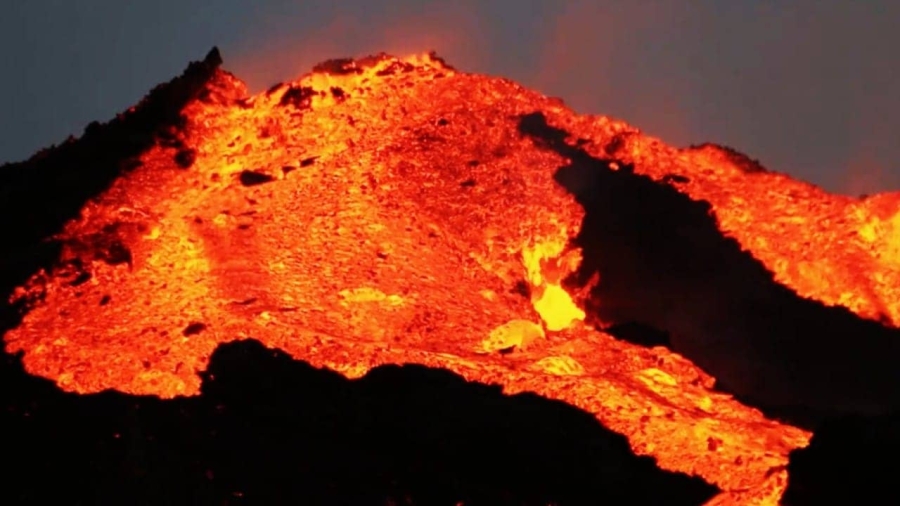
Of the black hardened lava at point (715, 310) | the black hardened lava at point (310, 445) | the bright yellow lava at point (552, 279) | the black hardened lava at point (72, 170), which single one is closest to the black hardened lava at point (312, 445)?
the black hardened lava at point (310, 445)

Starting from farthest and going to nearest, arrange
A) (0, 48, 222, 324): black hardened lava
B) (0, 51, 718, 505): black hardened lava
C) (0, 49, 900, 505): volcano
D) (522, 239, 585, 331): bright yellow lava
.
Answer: (522, 239, 585, 331): bright yellow lava
(0, 48, 222, 324): black hardened lava
(0, 49, 900, 505): volcano
(0, 51, 718, 505): black hardened lava

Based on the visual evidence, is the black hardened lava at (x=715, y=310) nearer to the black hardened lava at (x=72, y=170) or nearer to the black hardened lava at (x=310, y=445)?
the black hardened lava at (x=310, y=445)

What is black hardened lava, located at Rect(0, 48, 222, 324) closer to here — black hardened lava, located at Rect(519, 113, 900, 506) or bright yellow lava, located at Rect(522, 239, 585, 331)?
bright yellow lava, located at Rect(522, 239, 585, 331)

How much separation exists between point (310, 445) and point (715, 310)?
24.0 feet

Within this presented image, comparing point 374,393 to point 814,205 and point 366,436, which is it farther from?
point 814,205

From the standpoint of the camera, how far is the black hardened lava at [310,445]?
491 inches

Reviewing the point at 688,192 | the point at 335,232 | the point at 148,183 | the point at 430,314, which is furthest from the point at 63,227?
the point at 688,192

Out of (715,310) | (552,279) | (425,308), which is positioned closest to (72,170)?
(425,308)

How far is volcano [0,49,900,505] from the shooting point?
12852 millimetres

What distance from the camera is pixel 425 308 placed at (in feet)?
50.3

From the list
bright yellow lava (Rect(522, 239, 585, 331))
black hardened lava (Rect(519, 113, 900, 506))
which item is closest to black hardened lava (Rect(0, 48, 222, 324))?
bright yellow lava (Rect(522, 239, 585, 331))

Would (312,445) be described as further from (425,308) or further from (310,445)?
(425,308)

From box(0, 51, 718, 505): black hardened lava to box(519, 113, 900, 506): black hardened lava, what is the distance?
2.71 m

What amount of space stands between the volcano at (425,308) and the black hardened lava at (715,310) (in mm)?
51
